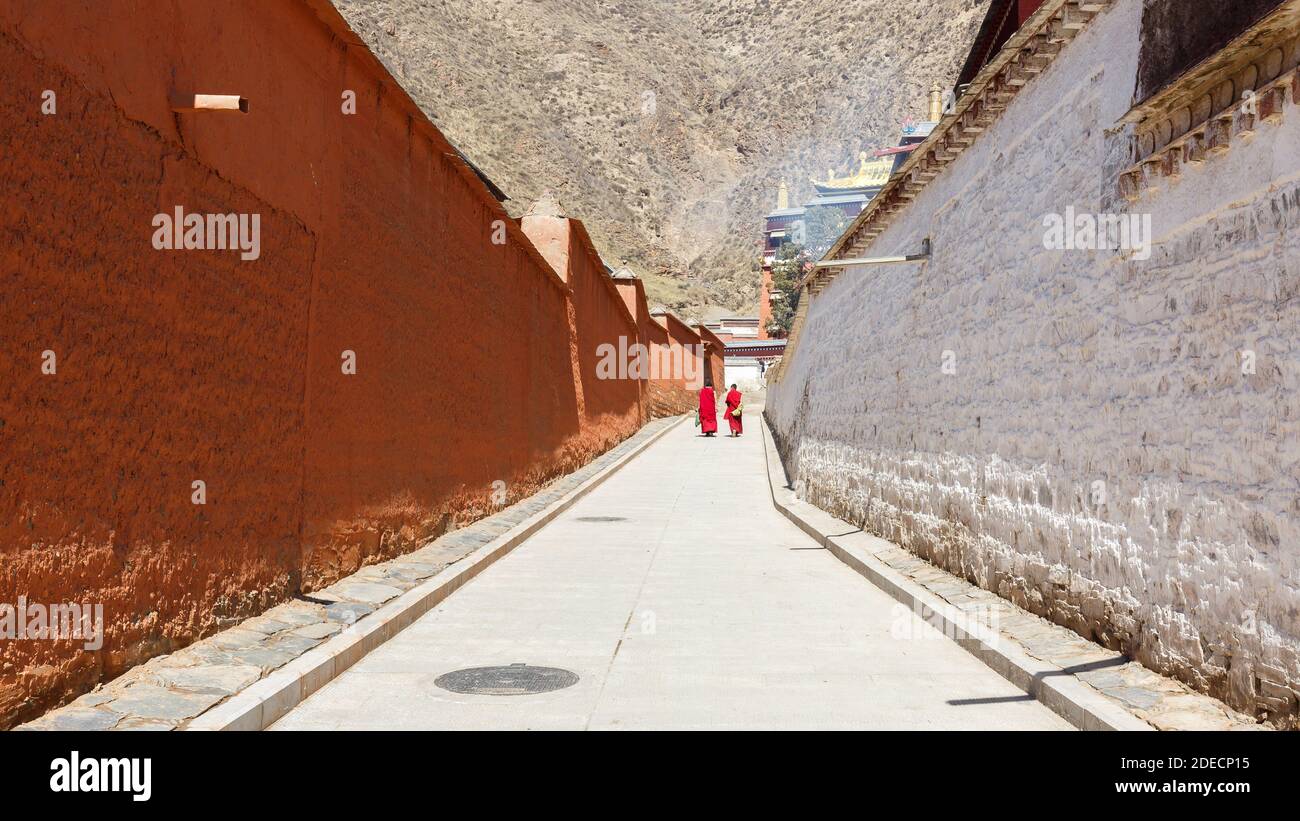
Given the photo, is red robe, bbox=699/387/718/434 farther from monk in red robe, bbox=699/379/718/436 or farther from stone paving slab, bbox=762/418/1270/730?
stone paving slab, bbox=762/418/1270/730

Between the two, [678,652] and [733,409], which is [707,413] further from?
[678,652]

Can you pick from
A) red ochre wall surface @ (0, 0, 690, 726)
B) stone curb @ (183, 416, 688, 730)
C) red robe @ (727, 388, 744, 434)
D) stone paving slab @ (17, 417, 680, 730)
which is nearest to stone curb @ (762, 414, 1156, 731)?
stone curb @ (183, 416, 688, 730)

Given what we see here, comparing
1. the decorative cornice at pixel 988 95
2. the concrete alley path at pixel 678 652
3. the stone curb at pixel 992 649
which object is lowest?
the concrete alley path at pixel 678 652

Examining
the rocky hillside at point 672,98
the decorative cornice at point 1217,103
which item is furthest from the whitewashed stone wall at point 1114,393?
the rocky hillside at point 672,98

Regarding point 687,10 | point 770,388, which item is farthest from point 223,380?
point 687,10

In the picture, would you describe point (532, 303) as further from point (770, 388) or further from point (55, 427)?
point (770, 388)

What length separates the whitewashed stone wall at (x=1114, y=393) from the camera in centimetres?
448

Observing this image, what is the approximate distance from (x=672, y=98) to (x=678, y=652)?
105 m

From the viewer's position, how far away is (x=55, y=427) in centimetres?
433

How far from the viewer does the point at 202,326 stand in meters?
5.64

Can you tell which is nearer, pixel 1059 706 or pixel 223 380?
pixel 1059 706

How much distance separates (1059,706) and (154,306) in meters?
4.79

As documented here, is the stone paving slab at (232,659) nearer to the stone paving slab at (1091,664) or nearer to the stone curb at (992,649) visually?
the stone curb at (992,649)

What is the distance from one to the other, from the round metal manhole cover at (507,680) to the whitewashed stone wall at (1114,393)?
3.04 meters
